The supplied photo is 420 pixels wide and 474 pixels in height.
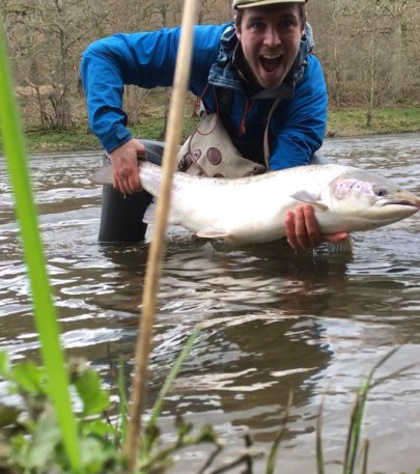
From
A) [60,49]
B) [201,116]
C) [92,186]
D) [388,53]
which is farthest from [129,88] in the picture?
[201,116]

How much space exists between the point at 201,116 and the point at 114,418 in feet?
11.8

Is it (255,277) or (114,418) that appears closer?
(114,418)

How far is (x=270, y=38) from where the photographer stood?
4066mm

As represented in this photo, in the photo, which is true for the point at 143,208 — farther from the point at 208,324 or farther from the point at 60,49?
the point at 60,49

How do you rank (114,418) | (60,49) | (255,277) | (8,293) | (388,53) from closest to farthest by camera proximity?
(114,418) < (8,293) < (255,277) < (60,49) < (388,53)

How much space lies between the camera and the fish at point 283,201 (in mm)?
3572

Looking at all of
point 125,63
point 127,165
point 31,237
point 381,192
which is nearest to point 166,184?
point 31,237

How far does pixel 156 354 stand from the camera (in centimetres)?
233

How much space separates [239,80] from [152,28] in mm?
29077

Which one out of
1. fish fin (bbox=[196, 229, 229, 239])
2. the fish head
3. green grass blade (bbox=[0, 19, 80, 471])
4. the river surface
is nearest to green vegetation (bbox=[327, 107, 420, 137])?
the river surface

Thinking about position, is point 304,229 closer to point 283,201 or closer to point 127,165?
point 283,201

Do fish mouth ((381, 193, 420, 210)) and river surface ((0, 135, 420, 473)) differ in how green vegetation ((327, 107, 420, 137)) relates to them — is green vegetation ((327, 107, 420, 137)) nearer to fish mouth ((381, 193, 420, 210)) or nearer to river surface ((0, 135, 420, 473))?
river surface ((0, 135, 420, 473))

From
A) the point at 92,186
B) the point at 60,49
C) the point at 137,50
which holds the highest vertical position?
the point at 60,49

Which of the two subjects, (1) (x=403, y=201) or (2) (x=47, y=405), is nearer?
(2) (x=47, y=405)
